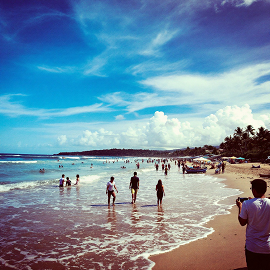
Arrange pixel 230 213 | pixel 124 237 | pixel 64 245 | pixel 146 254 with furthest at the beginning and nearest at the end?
pixel 230 213 → pixel 124 237 → pixel 64 245 → pixel 146 254

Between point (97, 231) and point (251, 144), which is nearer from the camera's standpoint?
point (97, 231)

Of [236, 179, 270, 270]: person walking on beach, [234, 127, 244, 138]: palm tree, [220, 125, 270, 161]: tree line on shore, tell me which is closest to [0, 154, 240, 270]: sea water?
[236, 179, 270, 270]: person walking on beach

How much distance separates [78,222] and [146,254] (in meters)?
4.59

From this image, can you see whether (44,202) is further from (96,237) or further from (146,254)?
(146,254)

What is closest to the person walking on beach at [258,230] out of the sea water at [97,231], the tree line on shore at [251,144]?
the sea water at [97,231]

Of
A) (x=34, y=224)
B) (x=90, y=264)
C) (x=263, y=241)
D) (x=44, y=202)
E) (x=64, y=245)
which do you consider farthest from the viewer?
(x=44, y=202)

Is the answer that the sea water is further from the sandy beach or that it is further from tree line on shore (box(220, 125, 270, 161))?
tree line on shore (box(220, 125, 270, 161))

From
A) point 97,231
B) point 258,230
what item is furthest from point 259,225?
point 97,231

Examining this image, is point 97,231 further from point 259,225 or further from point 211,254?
point 259,225

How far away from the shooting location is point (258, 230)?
337cm

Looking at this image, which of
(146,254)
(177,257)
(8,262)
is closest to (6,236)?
(8,262)

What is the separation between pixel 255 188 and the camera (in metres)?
3.50

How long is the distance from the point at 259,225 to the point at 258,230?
0.31 feet

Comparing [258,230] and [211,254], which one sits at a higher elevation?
[258,230]
